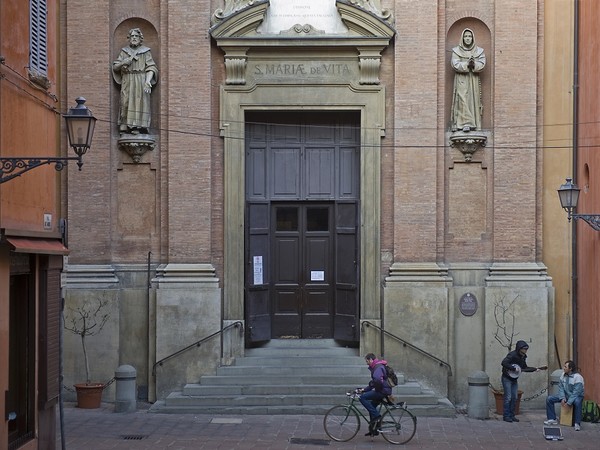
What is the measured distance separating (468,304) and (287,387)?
13.6ft

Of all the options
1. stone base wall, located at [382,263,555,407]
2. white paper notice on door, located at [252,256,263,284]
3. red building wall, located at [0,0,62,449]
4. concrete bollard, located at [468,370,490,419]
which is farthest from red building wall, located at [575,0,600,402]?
red building wall, located at [0,0,62,449]

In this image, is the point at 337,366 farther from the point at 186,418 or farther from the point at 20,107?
the point at 20,107

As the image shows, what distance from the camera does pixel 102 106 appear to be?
20672 mm

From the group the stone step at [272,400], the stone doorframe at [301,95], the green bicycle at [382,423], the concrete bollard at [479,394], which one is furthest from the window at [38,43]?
the concrete bollard at [479,394]

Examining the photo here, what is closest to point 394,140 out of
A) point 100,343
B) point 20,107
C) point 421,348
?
point 421,348

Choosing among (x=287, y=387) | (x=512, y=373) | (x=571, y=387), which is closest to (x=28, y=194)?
(x=287, y=387)

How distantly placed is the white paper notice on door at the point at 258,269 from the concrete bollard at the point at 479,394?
492 cm

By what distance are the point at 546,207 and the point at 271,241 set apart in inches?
225

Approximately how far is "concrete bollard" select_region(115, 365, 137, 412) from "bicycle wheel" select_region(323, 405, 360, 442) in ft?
14.5

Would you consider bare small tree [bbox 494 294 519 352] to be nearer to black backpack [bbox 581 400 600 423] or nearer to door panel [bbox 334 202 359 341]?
black backpack [bbox 581 400 600 423]

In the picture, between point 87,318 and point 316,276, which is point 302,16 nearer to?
point 316,276

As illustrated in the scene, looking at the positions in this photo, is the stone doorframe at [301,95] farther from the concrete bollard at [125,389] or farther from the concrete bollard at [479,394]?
the concrete bollard at [479,394]

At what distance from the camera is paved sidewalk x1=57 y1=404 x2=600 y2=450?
16297 mm

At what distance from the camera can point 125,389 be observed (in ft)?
63.3
